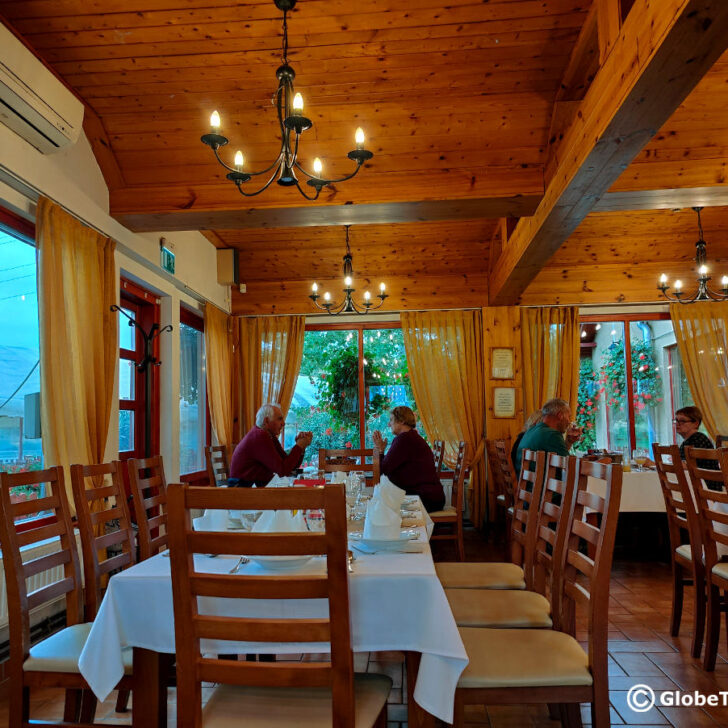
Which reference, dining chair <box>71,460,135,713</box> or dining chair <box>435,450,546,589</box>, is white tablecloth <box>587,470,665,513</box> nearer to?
dining chair <box>435,450,546,589</box>

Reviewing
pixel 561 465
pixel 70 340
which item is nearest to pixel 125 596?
pixel 561 465

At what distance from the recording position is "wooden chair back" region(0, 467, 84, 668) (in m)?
1.94

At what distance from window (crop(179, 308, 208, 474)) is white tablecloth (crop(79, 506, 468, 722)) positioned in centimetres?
378

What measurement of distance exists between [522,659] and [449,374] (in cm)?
515

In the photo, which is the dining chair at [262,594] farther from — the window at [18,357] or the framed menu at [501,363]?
the framed menu at [501,363]

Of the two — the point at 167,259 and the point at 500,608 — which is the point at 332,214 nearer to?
the point at 167,259

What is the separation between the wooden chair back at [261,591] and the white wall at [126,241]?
8.15 ft

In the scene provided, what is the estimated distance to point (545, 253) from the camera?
472 cm

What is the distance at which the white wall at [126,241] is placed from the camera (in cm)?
319

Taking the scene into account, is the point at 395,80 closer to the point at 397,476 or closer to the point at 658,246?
the point at 397,476

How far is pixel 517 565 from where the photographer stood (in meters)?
3.06

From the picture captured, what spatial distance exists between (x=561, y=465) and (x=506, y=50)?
8.09ft

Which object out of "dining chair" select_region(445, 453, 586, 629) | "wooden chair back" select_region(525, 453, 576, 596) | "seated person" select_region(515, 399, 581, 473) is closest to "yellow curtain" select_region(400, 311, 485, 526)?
"seated person" select_region(515, 399, 581, 473)

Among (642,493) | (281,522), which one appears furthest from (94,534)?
(642,493)
